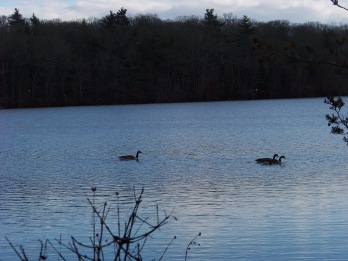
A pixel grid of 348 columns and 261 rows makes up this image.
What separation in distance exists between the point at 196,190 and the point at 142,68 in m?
54.3

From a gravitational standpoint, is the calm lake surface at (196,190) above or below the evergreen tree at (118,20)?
below

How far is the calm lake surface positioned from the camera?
9289 mm

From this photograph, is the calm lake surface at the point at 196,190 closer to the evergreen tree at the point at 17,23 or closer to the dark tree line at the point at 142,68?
the dark tree line at the point at 142,68

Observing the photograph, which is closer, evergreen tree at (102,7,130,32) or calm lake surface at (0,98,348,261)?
calm lake surface at (0,98,348,261)

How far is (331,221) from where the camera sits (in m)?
10.4

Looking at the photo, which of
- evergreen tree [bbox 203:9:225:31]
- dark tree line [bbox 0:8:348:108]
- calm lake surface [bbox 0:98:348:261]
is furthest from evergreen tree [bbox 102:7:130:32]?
calm lake surface [bbox 0:98:348:261]

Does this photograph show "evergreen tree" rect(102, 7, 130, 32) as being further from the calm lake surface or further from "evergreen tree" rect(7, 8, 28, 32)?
the calm lake surface

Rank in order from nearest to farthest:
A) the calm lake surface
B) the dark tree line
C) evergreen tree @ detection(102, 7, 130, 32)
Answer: the calm lake surface < the dark tree line < evergreen tree @ detection(102, 7, 130, 32)

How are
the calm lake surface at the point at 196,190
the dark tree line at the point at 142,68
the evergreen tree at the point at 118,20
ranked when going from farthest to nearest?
the evergreen tree at the point at 118,20, the dark tree line at the point at 142,68, the calm lake surface at the point at 196,190

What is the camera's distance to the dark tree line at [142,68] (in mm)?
64188

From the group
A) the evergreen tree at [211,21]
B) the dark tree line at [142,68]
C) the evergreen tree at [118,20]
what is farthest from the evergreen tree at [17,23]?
the evergreen tree at [211,21]

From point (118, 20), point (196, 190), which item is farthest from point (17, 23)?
point (196, 190)

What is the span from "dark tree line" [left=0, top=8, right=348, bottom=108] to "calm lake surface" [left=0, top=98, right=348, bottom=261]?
1395 inches

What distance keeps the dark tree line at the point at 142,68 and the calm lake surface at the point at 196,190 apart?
3542 cm
